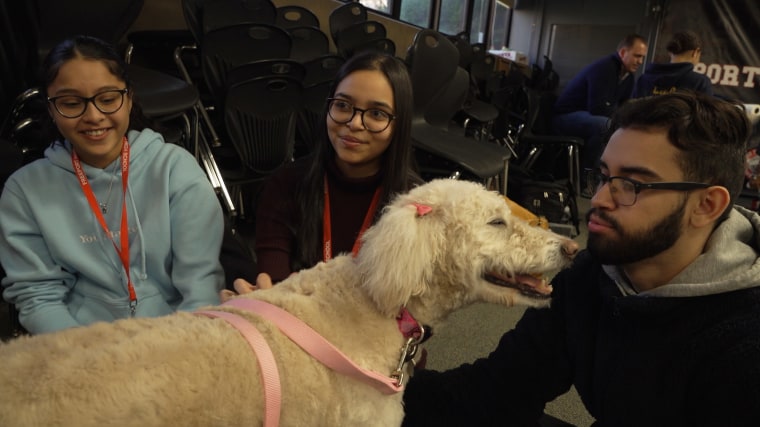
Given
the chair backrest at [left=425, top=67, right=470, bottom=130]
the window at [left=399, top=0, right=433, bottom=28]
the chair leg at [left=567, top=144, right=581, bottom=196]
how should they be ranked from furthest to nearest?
the window at [left=399, top=0, right=433, bottom=28], the chair leg at [left=567, top=144, right=581, bottom=196], the chair backrest at [left=425, top=67, right=470, bottom=130]

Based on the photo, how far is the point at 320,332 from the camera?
3.21 ft

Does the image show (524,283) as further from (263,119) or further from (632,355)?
(263,119)

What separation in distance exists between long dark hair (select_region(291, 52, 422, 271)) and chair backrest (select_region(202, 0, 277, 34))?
164cm

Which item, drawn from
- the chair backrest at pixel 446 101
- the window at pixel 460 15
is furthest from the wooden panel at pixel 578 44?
the chair backrest at pixel 446 101

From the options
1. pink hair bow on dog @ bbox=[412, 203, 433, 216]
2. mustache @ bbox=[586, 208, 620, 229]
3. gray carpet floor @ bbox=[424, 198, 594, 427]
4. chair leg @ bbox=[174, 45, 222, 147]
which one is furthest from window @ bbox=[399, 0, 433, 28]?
mustache @ bbox=[586, 208, 620, 229]

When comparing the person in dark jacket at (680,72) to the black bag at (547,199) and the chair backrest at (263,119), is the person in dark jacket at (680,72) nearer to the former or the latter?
the black bag at (547,199)

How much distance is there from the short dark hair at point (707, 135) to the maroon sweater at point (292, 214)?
2.79 ft

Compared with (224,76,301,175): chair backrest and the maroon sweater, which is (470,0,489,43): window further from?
the maroon sweater

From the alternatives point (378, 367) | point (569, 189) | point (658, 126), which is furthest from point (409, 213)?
point (569, 189)

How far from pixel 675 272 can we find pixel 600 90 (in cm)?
439

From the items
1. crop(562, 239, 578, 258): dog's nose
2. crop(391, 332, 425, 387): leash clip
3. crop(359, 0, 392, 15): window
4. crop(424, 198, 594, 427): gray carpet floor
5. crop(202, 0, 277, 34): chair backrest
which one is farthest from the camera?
crop(359, 0, 392, 15): window

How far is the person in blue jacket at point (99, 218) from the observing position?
122 centimetres

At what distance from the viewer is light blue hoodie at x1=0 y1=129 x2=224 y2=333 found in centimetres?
121

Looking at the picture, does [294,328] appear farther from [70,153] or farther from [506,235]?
[70,153]
